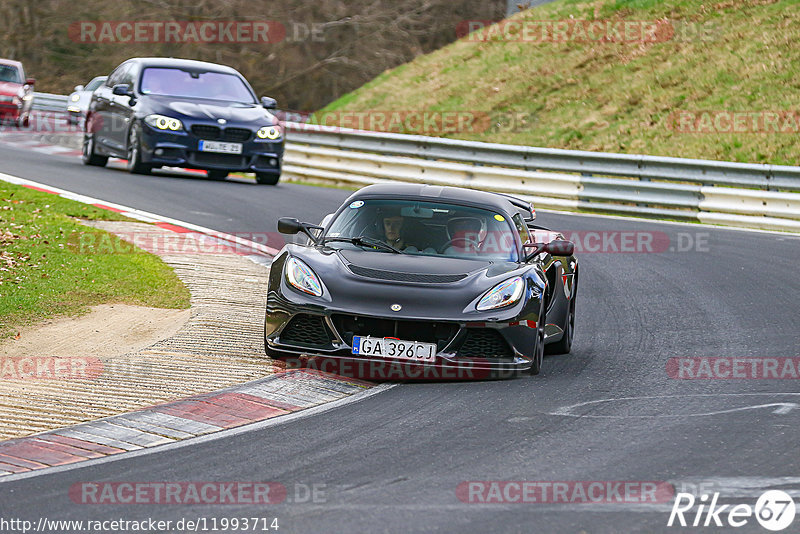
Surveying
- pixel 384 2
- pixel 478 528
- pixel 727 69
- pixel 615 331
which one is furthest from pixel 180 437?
pixel 384 2

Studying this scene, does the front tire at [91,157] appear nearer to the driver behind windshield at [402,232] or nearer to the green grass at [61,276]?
the green grass at [61,276]

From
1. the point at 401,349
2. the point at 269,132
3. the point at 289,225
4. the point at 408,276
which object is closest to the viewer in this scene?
A: the point at 401,349

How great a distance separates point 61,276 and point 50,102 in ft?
95.5

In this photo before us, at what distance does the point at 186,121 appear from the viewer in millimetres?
18891

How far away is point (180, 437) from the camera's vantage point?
6562 millimetres

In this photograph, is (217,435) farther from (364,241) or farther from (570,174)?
(570,174)

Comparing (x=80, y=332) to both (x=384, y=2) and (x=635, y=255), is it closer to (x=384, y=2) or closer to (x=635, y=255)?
(x=635, y=255)

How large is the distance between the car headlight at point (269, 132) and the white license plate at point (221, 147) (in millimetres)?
378

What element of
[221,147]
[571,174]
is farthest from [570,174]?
[221,147]

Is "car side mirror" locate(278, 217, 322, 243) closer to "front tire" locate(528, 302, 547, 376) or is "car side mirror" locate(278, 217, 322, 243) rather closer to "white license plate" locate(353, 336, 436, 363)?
"white license plate" locate(353, 336, 436, 363)

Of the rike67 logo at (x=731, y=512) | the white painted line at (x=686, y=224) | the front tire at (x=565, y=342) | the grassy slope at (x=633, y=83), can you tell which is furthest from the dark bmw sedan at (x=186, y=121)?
the rike67 logo at (x=731, y=512)

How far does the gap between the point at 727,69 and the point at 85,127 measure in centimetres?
1306

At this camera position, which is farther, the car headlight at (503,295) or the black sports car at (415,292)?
the car headlight at (503,295)

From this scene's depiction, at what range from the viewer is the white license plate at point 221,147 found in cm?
1897
